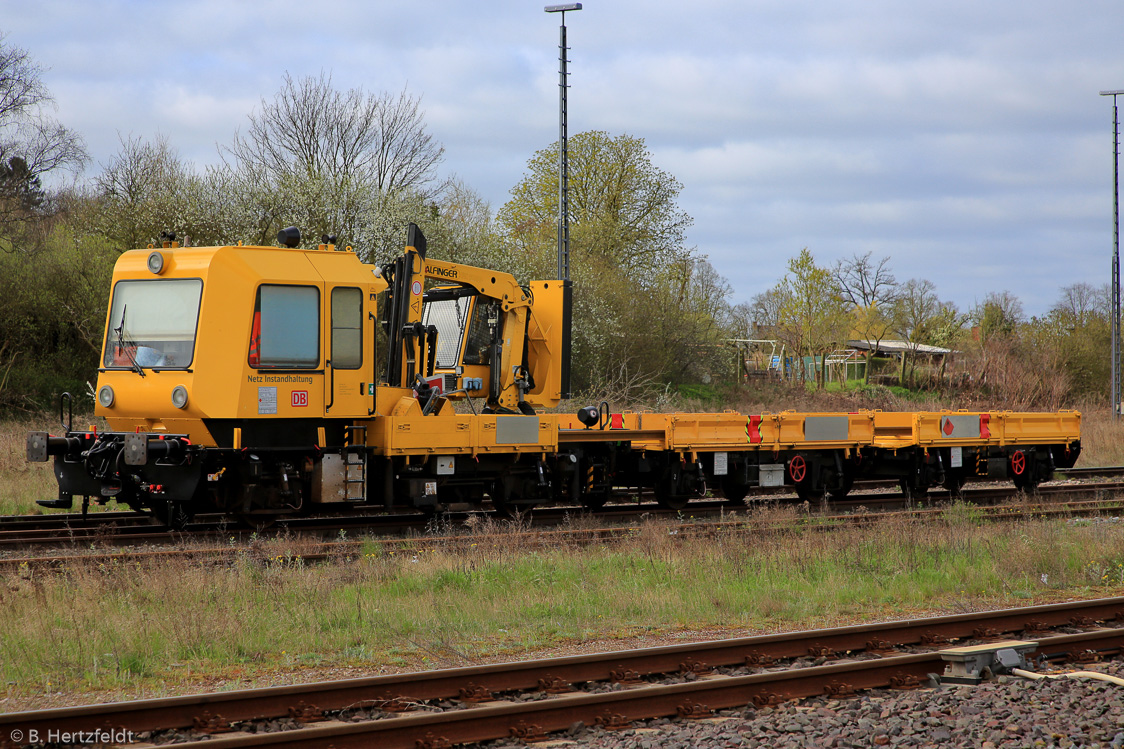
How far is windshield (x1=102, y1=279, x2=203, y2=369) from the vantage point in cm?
984

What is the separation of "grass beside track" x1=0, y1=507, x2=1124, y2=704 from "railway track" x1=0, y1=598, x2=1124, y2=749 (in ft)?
2.71

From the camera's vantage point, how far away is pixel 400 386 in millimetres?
11234

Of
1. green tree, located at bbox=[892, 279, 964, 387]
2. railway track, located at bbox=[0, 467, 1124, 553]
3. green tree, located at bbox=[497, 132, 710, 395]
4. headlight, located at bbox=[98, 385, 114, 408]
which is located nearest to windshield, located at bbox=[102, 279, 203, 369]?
headlight, located at bbox=[98, 385, 114, 408]

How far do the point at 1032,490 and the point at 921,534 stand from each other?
7.18 meters

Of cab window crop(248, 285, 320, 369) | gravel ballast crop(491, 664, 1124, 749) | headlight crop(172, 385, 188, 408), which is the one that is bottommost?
gravel ballast crop(491, 664, 1124, 749)

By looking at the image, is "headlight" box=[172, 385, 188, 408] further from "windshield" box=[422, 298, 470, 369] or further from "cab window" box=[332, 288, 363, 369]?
"windshield" box=[422, 298, 470, 369]

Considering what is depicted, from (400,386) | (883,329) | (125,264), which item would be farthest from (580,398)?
(883,329)

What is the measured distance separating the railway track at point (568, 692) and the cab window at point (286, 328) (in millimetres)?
5471

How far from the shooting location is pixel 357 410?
→ 10.5 meters

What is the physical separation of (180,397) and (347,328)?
1.91 m

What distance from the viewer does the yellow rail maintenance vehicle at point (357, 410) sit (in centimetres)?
973

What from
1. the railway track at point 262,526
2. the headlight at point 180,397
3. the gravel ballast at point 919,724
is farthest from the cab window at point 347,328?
the gravel ballast at point 919,724

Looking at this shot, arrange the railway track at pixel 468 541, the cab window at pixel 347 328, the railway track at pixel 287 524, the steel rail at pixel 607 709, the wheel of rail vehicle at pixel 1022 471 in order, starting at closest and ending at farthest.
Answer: the steel rail at pixel 607 709, the railway track at pixel 468 541, the railway track at pixel 287 524, the cab window at pixel 347 328, the wheel of rail vehicle at pixel 1022 471

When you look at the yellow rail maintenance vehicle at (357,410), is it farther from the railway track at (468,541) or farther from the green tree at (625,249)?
the green tree at (625,249)
